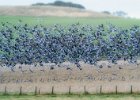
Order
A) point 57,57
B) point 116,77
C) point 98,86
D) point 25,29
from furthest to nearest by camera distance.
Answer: point 25,29, point 57,57, point 116,77, point 98,86

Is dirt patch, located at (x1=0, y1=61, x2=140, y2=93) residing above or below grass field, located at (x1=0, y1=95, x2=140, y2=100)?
above

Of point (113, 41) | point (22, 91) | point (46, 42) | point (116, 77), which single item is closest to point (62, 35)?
point (46, 42)

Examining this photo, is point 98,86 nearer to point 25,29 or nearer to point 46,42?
point 46,42

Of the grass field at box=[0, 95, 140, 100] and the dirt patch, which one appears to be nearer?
the grass field at box=[0, 95, 140, 100]

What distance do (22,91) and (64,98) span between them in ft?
8.23

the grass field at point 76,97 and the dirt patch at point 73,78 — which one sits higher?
the dirt patch at point 73,78

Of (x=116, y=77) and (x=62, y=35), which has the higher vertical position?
(x=62, y=35)

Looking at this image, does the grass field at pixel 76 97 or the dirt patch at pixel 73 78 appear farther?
the dirt patch at pixel 73 78

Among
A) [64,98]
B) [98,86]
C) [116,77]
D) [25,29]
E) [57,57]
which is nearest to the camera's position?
[64,98]

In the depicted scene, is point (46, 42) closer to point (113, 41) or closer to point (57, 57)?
point (57, 57)

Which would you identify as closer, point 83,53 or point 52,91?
point 52,91

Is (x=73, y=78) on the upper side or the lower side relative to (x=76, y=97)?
upper

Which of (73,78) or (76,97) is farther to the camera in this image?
(73,78)

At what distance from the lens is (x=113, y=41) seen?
28.7 m
